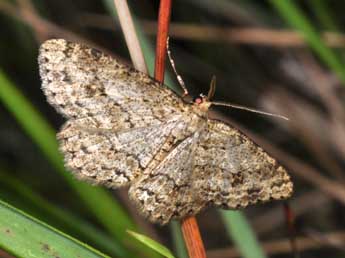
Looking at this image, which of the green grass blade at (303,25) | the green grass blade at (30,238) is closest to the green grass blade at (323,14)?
the green grass blade at (303,25)

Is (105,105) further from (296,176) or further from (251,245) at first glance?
(296,176)

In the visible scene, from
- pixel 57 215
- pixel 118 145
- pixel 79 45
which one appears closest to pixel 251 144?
pixel 118 145

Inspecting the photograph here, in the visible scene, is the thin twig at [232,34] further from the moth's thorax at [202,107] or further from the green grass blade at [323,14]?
the moth's thorax at [202,107]

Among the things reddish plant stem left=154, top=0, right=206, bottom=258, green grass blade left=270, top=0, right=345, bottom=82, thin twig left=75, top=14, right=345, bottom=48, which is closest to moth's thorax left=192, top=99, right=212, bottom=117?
reddish plant stem left=154, top=0, right=206, bottom=258

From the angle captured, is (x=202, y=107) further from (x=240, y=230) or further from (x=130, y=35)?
(x=240, y=230)

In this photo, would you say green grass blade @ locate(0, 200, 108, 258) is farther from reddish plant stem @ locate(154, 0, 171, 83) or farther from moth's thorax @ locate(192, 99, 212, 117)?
moth's thorax @ locate(192, 99, 212, 117)

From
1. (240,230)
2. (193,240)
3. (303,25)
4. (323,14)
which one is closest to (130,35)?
(193,240)
